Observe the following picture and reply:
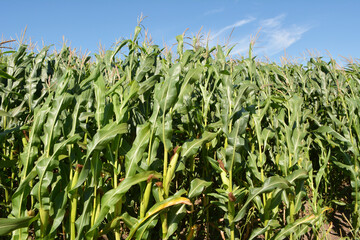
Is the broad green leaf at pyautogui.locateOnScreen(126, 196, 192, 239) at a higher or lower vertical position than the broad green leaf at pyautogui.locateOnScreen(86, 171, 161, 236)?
lower

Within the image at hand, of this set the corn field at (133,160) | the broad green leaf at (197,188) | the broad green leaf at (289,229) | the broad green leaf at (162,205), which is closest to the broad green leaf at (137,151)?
the corn field at (133,160)

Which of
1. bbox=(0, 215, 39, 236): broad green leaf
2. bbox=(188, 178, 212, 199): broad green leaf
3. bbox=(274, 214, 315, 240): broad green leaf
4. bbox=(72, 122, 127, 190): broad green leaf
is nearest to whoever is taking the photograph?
bbox=(0, 215, 39, 236): broad green leaf

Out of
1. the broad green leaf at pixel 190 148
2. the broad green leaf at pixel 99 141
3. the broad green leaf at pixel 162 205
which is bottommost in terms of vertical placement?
the broad green leaf at pixel 162 205

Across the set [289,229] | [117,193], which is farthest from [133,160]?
[289,229]

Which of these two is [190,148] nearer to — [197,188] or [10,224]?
[197,188]

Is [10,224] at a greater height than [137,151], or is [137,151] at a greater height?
[137,151]

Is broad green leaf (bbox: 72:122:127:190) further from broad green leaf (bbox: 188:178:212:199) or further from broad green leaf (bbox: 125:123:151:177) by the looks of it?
broad green leaf (bbox: 188:178:212:199)

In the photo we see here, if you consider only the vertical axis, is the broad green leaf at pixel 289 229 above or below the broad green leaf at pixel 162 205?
below

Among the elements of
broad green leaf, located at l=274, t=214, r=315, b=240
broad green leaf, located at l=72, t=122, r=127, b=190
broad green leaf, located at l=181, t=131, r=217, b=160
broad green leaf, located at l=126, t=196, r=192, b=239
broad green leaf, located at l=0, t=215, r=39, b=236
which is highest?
broad green leaf, located at l=72, t=122, r=127, b=190

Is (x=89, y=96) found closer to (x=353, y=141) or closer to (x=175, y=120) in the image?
(x=175, y=120)

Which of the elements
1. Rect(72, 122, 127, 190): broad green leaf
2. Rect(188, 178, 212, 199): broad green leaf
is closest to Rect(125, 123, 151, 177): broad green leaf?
Rect(72, 122, 127, 190): broad green leaf

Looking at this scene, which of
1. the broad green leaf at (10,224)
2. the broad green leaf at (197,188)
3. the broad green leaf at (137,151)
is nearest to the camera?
the broad green leaf at (10,224)

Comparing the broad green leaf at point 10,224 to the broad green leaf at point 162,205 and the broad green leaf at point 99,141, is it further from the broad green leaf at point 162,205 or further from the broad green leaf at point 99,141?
the broad green leaf at point 162,205

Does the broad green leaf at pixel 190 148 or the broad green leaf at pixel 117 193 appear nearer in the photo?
the broad green leaf at pixel 117 193
